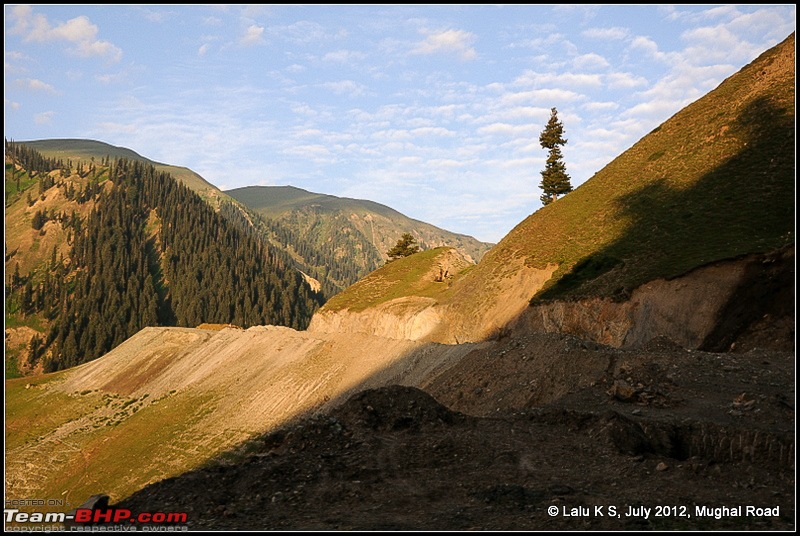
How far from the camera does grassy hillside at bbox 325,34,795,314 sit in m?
39.2

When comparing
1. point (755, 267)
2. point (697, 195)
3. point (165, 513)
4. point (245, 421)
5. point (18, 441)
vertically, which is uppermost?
point (697, 195)

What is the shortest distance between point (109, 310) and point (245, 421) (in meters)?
140

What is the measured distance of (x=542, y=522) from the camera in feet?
41.3

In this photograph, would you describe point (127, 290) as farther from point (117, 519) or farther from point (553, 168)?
point (117, 519)

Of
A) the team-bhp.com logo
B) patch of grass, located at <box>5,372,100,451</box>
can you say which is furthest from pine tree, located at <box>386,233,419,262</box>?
the team-bhp.com logo

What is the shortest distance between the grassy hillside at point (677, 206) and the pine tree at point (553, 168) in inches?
760

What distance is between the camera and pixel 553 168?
84938mm

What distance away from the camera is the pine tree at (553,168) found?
276 feet

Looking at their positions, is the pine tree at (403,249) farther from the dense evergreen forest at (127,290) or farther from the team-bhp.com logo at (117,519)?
the team-bhp.com logo at (117,519)

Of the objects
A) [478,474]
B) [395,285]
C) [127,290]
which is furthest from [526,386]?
[127,290]

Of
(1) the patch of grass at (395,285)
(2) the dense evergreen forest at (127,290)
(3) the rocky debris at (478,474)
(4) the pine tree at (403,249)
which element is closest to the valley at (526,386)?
(3) the rocky debris at (478,474)

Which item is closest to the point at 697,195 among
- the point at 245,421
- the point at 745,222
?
the point at 745,222

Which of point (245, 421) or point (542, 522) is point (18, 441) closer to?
point (245, 421)

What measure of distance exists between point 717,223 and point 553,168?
45.6 m
